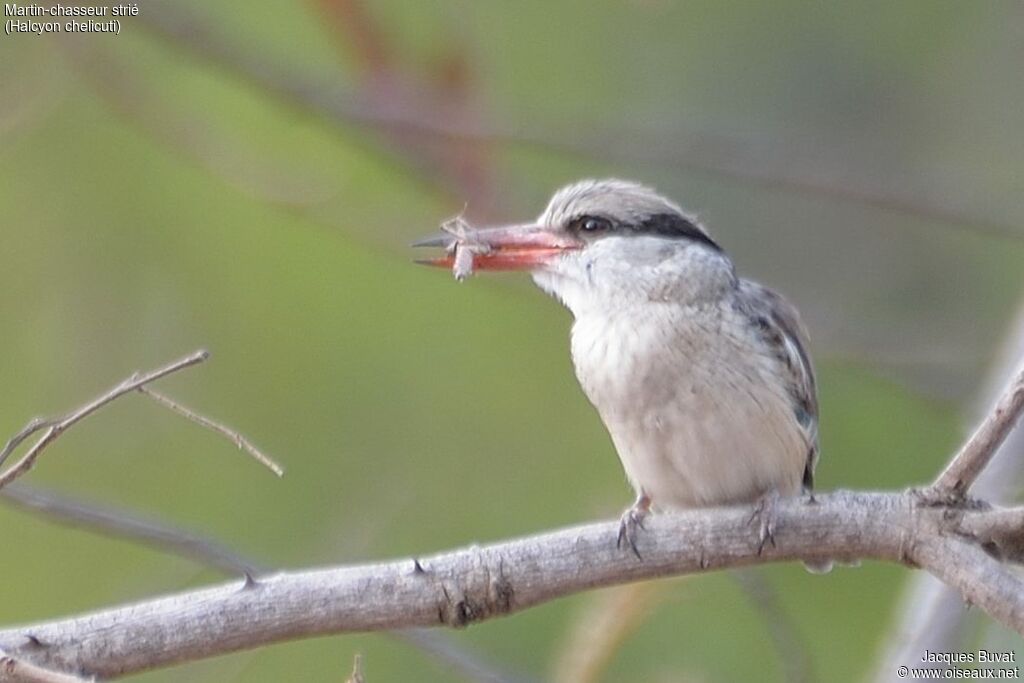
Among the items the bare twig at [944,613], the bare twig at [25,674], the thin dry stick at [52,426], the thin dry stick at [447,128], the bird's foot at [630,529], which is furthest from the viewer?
the thin dry stick at [447,128]

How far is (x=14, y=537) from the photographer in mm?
6531

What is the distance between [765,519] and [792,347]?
2.87 ft

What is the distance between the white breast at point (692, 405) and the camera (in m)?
3.44

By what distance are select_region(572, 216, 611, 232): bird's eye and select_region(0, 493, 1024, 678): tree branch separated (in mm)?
1034

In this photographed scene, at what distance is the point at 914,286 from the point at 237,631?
5170 mm

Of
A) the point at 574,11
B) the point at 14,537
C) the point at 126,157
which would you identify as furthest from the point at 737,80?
the point at 14,537

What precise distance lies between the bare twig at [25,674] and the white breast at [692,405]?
1.57m

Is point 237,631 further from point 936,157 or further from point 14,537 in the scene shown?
point 936,157

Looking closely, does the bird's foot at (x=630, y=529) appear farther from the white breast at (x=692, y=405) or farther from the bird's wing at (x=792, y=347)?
the bird's wing at (x=792, y=347)

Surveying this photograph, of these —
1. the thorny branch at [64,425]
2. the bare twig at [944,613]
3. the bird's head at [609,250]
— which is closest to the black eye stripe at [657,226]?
the bird's head at [609,250]

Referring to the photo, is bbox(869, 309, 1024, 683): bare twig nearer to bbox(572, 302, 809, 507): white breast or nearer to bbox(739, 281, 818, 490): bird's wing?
bbox(739, 281, 818, 490): bird's wing

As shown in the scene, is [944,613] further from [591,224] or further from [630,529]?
[630,529]

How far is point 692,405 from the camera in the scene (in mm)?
3488

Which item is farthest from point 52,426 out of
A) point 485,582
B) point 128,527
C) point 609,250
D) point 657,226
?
point 657,226
